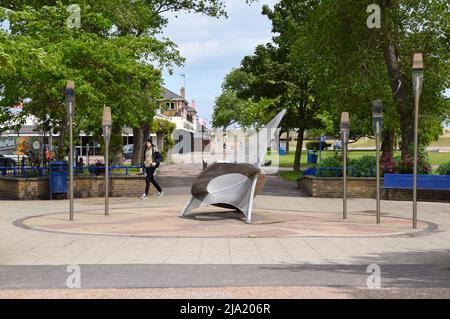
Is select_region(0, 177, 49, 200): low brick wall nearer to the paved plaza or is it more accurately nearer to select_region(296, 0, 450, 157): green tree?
the paved plaza

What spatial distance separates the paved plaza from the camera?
23.5 feet

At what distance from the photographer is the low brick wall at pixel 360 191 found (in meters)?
21.0

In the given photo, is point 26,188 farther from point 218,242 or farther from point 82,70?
point 218,242

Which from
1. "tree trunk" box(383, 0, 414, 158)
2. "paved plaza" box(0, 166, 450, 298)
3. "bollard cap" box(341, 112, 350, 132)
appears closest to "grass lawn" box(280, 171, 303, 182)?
"tree trunk" box(383, 0, 414, 158)

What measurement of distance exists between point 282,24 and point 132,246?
2928 centimetres

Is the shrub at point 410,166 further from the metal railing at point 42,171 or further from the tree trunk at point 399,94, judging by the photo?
the metal railing at point 42,171

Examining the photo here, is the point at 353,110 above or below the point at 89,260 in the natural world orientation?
above

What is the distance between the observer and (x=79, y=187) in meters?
22.3

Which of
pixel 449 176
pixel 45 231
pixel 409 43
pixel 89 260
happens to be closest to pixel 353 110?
pixel 409 43

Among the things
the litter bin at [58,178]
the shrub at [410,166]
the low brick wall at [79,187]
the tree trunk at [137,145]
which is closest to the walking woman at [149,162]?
the low brick wall at [79,187]

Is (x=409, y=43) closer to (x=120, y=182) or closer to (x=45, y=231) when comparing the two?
(x=120, y=182)

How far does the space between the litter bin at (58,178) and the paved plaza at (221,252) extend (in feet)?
11.2

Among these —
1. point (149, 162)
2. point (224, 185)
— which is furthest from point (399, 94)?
point (224, 185)
